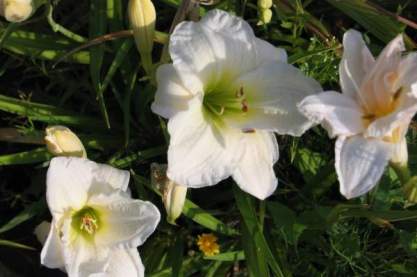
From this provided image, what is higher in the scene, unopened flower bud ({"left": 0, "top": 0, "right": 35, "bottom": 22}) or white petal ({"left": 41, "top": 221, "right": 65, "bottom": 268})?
unopened flower bud ({"left": 0, "top": 0, "right": 35, "bottom": 22})

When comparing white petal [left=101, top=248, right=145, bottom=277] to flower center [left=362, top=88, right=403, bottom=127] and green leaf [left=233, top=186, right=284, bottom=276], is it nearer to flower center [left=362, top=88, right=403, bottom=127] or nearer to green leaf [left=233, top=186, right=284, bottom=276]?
green leaf [left=233, top=186, right=284, bottom=276]

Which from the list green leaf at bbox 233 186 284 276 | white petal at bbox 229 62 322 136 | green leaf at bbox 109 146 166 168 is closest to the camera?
white petal at bbox 229 62 322 136

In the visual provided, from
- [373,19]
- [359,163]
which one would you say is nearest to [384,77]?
[359,163]

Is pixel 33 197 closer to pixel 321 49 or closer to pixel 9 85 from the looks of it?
pixel 9 85

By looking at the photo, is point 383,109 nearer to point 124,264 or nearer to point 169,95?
point 169,95

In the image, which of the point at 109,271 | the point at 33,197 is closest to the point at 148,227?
the point at 109,271

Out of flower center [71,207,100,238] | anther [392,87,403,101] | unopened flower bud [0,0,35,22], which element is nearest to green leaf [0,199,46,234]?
flower center [71,207,100,238]
